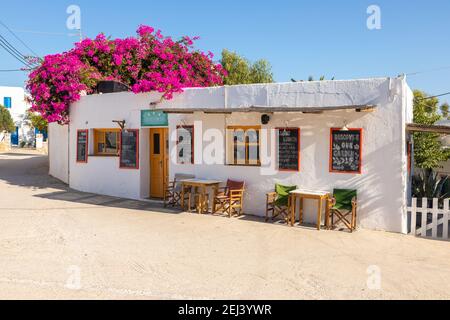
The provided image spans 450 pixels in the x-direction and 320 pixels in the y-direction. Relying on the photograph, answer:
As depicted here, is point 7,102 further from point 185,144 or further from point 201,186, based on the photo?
point 201,186

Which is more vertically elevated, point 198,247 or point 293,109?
point 293,109

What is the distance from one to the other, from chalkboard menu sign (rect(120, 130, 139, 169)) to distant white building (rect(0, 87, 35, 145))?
40.3 meters

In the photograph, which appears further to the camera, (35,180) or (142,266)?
(35,180)

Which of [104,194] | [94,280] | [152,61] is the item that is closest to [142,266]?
[94,280]

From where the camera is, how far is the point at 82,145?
12.8m

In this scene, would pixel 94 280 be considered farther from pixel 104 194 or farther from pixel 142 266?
pixel 104 194

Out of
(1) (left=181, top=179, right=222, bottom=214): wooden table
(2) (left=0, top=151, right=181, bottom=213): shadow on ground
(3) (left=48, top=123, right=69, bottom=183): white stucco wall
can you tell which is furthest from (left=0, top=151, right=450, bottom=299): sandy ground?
(3) (left=48, top=123, right=69, bottom=183): white stucco wall

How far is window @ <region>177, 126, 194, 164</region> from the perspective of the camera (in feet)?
34.8

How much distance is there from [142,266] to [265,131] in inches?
196

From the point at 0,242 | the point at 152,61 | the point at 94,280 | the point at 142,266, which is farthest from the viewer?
the point at 152,61

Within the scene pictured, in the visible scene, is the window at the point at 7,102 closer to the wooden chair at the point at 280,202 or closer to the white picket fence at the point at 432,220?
the wooden chair at the point at 280,202

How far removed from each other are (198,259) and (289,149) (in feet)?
13.5
